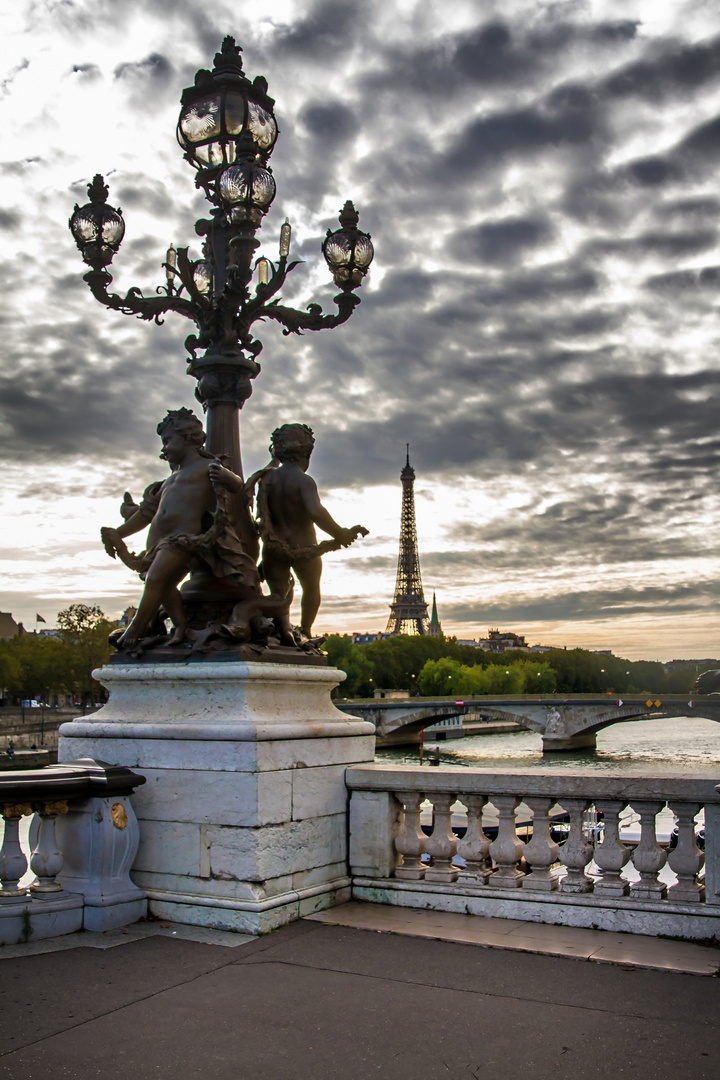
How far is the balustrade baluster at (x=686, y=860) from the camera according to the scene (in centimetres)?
482

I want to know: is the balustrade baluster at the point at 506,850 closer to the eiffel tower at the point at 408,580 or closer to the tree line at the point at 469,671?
the tree line at the point at 469,671

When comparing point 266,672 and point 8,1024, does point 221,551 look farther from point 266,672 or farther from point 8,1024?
point 8,1024

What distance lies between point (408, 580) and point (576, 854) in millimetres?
116546

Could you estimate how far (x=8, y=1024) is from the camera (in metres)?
3.65

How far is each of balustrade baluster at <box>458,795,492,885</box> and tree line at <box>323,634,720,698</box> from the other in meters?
85.9

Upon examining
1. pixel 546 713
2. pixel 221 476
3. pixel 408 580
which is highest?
pixel 408 580

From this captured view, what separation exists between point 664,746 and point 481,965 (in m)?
80.3

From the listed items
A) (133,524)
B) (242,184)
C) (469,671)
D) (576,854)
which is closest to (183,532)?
(133,524)

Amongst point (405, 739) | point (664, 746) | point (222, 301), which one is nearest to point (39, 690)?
point (405, 739)

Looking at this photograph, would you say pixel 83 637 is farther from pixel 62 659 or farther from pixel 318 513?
pixel 318 513

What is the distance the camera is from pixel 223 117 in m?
6.94

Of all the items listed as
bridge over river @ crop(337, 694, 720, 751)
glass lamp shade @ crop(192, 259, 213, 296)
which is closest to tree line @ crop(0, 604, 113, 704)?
bridge over river @ crop(337, 694, 720, 751)

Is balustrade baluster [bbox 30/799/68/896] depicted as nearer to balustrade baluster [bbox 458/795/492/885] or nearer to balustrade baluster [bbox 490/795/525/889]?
balustrade baluster [bbox 458/795/492/885]

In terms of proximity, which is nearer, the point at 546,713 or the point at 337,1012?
the point at 337,1012
